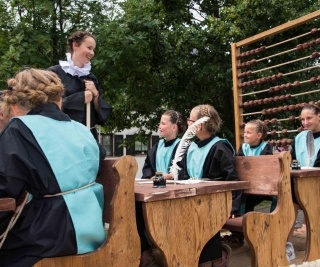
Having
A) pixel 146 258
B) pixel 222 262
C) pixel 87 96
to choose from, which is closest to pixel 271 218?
pixel 222 262

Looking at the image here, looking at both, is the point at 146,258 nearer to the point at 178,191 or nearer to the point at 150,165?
the point at 178,191

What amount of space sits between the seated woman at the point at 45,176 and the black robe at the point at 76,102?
4.18ft

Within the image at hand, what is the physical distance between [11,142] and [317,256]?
2995 millimetres

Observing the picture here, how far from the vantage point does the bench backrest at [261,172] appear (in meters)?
3.84

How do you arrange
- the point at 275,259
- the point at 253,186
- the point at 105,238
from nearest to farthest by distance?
the point at 105,238 < the point at 275,259 < the point at 253,186

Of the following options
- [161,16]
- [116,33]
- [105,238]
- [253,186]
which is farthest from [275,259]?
[161,16]

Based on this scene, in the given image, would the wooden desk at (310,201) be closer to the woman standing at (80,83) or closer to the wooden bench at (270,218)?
the wooden bench at (270,218)

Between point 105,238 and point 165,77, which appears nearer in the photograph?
point 105,238

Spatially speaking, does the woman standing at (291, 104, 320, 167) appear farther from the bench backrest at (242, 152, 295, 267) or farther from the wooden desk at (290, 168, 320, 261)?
the bench backrest at (242, 152, 295, 267)

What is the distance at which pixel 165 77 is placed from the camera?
12.1m

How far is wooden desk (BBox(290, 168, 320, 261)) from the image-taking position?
13.3ft

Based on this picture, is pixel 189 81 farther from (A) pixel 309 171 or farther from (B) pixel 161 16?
(A) pixel 309 171

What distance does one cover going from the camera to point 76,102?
158 inches

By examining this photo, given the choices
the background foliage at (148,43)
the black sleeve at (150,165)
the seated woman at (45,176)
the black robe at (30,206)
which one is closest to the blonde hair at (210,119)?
the black sleeve at (150,165)
